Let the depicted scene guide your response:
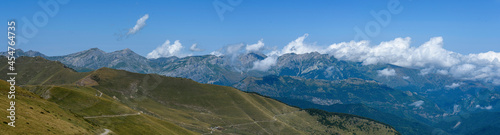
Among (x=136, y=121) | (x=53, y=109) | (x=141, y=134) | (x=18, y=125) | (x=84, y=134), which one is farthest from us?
(x=136, y=121)

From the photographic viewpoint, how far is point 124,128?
6644 inches

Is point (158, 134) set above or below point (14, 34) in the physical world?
below

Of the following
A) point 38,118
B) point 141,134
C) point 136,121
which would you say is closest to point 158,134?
point 141,134

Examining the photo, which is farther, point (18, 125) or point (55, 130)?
point (55, 130)

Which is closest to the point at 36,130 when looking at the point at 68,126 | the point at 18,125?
the point at 18,125

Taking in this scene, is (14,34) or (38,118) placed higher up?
(14,34)

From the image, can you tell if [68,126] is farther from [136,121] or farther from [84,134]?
[136,121]

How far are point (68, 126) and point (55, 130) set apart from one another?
12887 millimetres

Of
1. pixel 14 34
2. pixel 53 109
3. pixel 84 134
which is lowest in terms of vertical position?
pixel 84 134

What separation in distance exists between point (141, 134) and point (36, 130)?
81.9 meters

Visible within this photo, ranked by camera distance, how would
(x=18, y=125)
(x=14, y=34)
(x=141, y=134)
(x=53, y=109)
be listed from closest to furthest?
(x=18, y=125), (x=14, y=34), (x=53, y=109), (x=141, y=134)

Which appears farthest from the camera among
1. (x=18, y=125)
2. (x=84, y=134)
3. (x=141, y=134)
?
(x=141, y=134)

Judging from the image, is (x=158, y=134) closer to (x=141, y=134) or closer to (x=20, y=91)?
(x=141, y=134)

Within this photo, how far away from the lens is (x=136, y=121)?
650ft
